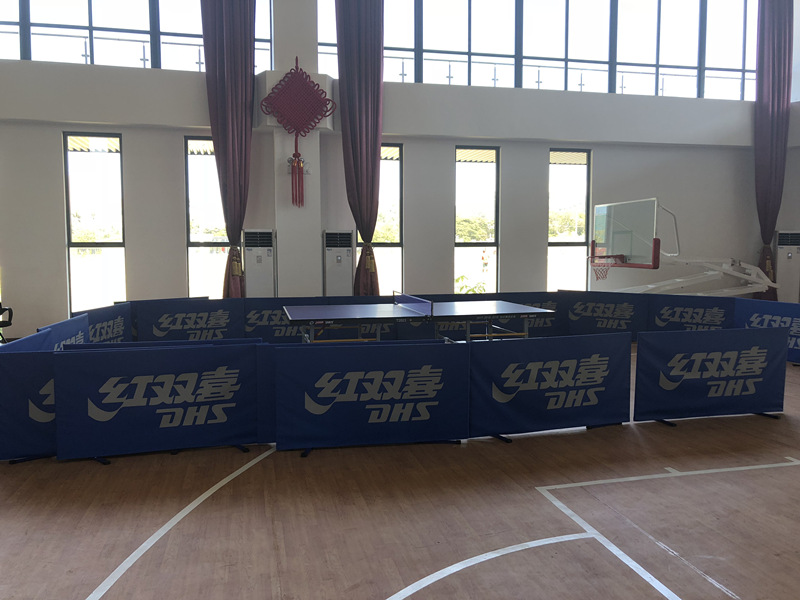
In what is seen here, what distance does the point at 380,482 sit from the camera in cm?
539

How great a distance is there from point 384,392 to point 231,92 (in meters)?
8.36

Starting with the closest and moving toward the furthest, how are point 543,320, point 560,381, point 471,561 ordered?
point 471,561, point 560,381, point 543,320

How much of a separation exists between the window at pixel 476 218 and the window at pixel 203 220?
5.23m

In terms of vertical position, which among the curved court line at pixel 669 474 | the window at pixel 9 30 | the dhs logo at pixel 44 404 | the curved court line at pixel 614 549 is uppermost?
the window at pixel 9 30

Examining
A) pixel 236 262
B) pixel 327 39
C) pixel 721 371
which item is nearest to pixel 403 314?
pixel 721 371

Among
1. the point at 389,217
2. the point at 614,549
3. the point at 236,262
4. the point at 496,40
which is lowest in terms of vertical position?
the point at 614,549

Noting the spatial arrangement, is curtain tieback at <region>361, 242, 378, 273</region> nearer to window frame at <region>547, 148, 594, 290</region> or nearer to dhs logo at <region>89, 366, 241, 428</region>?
window frame at <region>547, 148, 594, 290</region>

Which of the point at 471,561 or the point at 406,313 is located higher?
the point at 406,313

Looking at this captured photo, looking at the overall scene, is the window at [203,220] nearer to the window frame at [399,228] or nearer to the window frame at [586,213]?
the window frame at [399,228]

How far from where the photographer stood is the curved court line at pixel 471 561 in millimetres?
3684

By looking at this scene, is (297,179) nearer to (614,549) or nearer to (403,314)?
(403,314)

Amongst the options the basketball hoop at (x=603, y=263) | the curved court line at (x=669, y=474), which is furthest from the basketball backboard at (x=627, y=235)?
the curved court line at (x=669, y=474)

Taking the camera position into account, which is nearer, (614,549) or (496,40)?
(614,549)

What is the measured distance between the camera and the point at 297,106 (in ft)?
39.5
